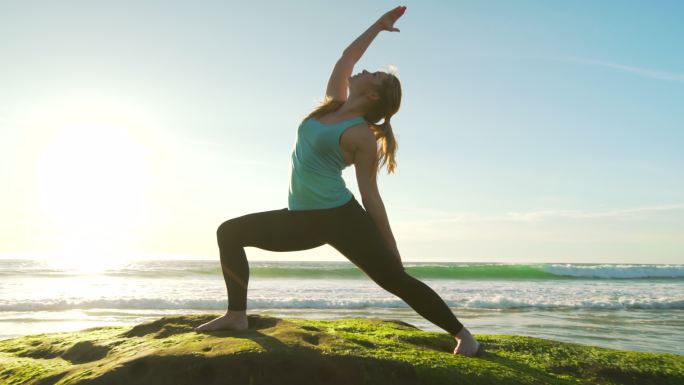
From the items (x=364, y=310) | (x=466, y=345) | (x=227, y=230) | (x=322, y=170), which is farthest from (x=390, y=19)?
(x=364, y=310)

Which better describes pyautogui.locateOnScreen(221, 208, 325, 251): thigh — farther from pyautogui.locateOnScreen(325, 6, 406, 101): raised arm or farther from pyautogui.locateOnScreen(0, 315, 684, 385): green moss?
pyautogui.locateOnScreen(325, 6, 406, 101): raised arm

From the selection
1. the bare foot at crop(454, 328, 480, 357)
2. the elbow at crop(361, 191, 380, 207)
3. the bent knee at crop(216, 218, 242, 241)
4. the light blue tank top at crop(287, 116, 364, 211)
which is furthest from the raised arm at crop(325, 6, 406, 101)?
the bare foot at crop(454, 328, 480, 357)

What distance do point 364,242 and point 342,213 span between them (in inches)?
8.7

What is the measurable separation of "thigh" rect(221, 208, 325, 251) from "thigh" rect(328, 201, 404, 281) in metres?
0.17

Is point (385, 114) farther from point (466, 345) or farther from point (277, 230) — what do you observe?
point (466, 345)

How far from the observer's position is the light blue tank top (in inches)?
137

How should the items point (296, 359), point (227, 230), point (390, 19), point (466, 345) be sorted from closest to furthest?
point (296, 359) < point (466, 345) < point (227, 230) < point (390, 19)

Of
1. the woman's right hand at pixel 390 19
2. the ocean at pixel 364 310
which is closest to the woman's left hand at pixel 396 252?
the woman's right hand at pixel 390 19

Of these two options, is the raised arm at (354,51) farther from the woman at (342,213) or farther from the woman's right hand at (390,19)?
the woman at (342,213)

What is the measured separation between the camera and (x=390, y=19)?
4.00 metres

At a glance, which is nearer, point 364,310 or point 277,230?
point 277,230

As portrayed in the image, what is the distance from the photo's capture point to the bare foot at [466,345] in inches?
138

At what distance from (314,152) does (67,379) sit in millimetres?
1824

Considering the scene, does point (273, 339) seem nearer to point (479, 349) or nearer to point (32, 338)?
point (479, 349)
